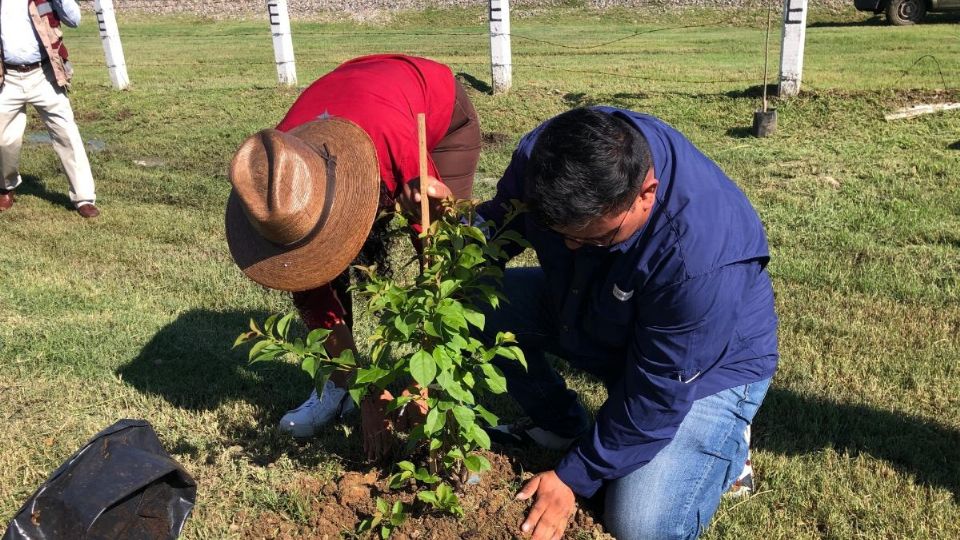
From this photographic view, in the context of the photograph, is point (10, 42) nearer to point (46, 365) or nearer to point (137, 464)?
point (46, 365)

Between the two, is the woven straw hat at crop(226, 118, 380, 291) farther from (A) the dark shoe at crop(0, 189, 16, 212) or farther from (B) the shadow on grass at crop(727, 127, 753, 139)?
(B) the shadow on grass at crop(727, 127, 753, 139)

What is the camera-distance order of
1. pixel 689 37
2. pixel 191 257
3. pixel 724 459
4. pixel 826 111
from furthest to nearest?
pixel 689 37 < pixel 826 111 < pixel 191 257 < pixel 724 459

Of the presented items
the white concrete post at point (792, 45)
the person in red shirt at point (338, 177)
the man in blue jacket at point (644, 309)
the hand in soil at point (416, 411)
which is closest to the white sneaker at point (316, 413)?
the person in red shirt at point (338, 177)

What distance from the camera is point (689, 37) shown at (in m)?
16.7

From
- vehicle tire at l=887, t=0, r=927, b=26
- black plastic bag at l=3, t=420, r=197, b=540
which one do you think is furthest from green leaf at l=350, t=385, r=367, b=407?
vehicle tire at l=887, t=0, r=927, b=26

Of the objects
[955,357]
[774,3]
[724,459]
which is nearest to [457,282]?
[724,459]

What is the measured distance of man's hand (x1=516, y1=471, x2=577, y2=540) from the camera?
104 inches

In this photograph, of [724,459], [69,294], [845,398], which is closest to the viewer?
[724,459]

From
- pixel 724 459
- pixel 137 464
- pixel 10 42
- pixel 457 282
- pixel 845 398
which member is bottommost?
pixel 845 398

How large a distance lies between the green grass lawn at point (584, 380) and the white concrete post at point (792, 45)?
217mm

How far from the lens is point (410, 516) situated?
Answer: 2.72m

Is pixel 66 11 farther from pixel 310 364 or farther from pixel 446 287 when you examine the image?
pixel 446 287

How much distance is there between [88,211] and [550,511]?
519 cm

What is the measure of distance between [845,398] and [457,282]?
6.70 feet
